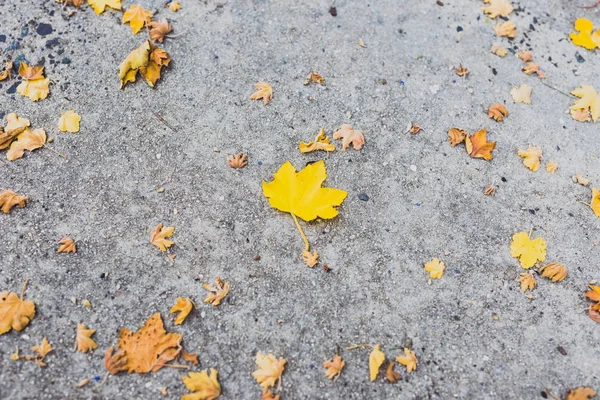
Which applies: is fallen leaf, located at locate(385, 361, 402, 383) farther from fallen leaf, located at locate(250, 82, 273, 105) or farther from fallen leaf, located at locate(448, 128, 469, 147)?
fallen leaf, located at locate(250, 82, 273, 105)

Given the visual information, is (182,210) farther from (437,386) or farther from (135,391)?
(437,386)

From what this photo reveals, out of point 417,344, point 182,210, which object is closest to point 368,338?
point 417,344

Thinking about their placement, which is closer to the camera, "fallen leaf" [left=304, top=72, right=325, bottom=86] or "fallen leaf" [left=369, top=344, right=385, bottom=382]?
"fallen leaf" [left=369, top=344, right=385, bottom=382]

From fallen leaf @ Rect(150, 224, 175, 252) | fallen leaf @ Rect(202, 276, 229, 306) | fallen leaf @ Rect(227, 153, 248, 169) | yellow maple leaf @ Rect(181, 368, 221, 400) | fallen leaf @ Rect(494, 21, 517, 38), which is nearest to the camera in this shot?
yellow maple leaf @ Rect(181, 368, 221, 400)

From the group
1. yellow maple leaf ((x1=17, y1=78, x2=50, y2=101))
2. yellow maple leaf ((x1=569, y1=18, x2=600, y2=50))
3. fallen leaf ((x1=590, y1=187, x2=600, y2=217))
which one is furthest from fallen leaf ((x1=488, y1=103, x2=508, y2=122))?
yellow maple leaf ((x1=17, y1=78, x2=50, y2=101))

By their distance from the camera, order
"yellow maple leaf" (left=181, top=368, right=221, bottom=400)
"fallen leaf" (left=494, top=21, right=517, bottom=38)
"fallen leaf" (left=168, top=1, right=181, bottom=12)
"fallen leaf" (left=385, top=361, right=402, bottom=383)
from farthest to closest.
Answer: "fallen leaf" (left=494, top=21, right=517, bottom=38), "fallen leaf" (left=168, top=1, right=181, bottom=12), "fallen leaf" (left=385, top=361, right=402, bottom=383), "yellow maple leaf" (left=181, top=368, right=221, bottom=400)

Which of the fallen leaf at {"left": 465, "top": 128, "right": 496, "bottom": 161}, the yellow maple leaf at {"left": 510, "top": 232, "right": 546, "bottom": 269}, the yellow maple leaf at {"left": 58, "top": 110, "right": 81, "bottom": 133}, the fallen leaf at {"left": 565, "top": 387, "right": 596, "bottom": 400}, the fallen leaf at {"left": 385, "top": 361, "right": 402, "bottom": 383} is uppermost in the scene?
the yellow maple leaf at {"left": 58, "top": 110, "right": 81, "bottom": 133}

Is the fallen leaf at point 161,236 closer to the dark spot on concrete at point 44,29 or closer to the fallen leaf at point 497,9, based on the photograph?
the dark spot on concrete at point 44,29
